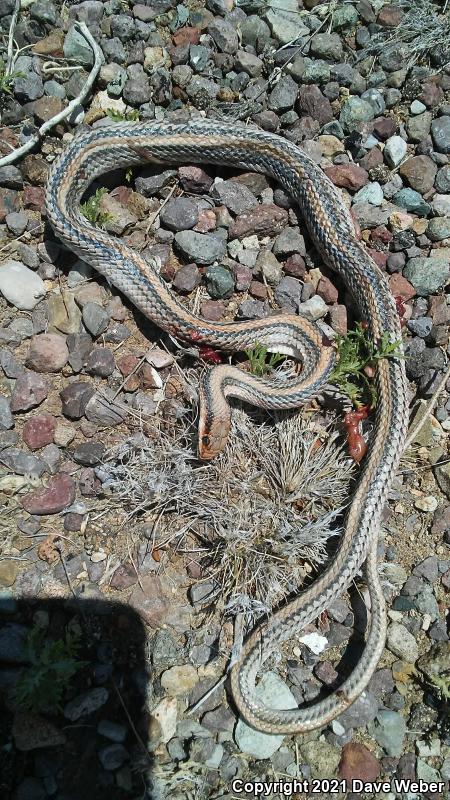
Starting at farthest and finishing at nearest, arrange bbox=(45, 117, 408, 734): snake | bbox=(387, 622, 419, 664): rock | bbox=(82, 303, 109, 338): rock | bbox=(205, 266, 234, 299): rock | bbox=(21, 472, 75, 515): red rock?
bbox=(205, 266, 234, 299): rock, bbox=(82, 303, 109, 338): rock, bbox=(21, 472, 75, 515): red rock, bbox=(387, 622, 419, 664): rock, bbox=(45, 117, 408, 734): snake

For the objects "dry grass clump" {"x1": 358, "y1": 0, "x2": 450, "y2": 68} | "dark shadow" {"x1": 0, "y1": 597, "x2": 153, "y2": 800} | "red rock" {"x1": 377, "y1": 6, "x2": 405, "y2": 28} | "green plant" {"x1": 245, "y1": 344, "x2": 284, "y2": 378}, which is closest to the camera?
"dark shadow" {"x1": 0, "y1": 597, "x2": 153, "y2": 800}

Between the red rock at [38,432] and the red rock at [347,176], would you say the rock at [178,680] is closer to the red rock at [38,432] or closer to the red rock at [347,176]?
the red rock at [38,432]

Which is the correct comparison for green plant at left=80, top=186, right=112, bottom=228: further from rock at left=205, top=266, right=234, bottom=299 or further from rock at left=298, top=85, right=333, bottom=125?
rock at left=298, top=85, right=333, bottom=125

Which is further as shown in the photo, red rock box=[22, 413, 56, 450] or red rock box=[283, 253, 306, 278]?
red rock box=[283, 253, 306, 278]

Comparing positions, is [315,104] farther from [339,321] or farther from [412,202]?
[339,321]

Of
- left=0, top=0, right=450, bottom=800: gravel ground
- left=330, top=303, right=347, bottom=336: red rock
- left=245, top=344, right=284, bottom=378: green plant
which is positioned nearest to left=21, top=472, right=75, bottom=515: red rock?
left=0, top=0, right=450, bottom=800: gravel ground

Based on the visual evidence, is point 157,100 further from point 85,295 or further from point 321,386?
point 321,386
